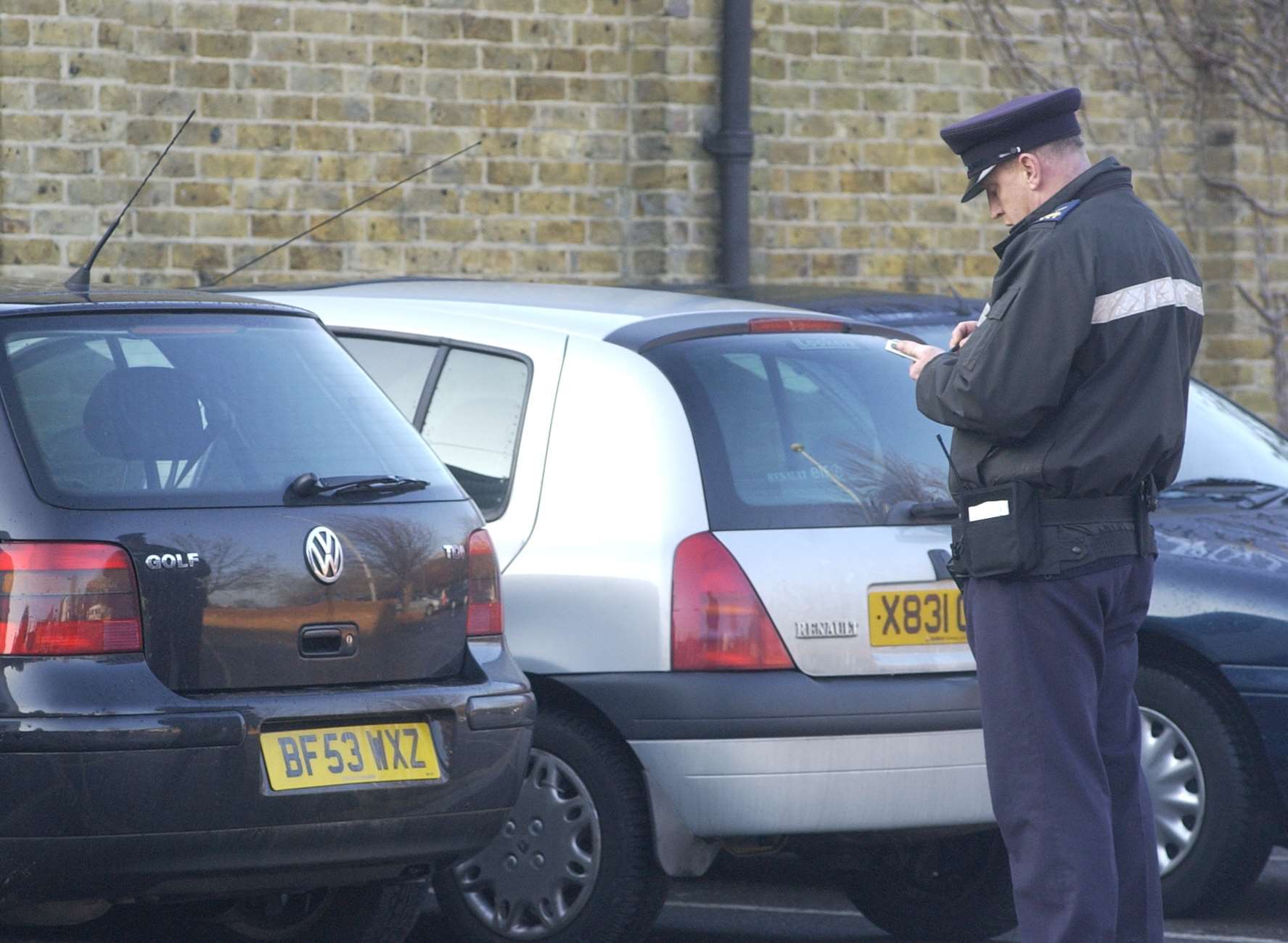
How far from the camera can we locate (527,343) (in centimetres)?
562

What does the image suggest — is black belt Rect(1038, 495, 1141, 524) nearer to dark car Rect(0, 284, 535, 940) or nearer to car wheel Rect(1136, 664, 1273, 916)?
dark car Rect(0, 284, 535, 940)

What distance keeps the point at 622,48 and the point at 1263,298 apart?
463 cm

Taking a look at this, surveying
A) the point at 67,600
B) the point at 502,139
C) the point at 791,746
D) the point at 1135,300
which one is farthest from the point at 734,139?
the point at 67,600

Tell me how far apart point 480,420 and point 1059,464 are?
175cm

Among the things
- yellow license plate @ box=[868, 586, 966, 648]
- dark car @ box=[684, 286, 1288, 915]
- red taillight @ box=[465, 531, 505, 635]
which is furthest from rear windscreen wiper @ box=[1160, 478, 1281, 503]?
red taillight @ box=[465, 531, 505, 635]

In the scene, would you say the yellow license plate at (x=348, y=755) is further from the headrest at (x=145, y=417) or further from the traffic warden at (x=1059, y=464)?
the traffic warden at (x=1059, y=464)

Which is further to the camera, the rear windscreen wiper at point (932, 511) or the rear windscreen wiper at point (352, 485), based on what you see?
the rear windscreen wiper at point (932, 511)

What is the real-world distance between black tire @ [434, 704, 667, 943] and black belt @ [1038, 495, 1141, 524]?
4.26ft

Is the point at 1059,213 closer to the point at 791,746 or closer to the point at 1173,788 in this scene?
the point at 791,746

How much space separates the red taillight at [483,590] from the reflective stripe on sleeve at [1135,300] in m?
1.40

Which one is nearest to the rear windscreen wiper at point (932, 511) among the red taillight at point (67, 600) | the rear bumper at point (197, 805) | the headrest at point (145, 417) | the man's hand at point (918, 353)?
the man's hand at point (918, 353)

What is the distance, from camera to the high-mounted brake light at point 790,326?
570 cm

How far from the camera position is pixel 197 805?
4172mm

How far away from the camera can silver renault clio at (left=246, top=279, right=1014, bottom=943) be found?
5164 mm
